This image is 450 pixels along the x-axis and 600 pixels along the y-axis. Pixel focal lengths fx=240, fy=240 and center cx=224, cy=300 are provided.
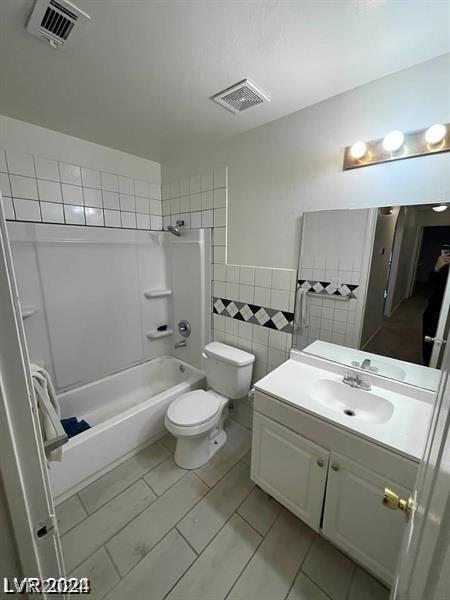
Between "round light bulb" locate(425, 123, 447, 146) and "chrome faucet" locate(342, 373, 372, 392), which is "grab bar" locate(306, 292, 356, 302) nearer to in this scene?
"chrome faucet" locate(342, 373, 372, 392)

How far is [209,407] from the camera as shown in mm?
1689

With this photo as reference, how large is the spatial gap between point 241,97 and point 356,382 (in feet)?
5.43

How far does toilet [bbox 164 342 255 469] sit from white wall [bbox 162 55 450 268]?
741 mm

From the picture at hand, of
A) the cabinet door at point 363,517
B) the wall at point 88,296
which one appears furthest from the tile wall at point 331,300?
the wall at point 88,296

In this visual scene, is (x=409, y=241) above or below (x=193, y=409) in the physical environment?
above

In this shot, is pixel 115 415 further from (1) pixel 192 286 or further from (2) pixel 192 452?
(1) pixel 192 286

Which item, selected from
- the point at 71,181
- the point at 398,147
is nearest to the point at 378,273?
the point at 398,147

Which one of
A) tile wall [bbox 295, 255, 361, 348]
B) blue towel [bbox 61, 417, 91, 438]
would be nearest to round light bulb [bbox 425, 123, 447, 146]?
tile wall [bbox 295, 255, 361, 348]

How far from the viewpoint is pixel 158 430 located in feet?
6.12

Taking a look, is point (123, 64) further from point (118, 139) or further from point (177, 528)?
point (177, 528)

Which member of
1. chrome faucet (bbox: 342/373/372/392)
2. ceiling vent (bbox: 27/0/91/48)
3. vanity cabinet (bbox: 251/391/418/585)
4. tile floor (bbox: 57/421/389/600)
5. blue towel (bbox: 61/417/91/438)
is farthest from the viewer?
blue towel (bbox: 61/417/91/438)

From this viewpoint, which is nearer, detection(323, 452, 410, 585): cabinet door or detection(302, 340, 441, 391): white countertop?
detection(323, 452, 410, 585): cabinet door

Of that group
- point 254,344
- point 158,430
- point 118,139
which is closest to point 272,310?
point 254,344

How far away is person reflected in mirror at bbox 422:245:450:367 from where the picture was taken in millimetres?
1068
